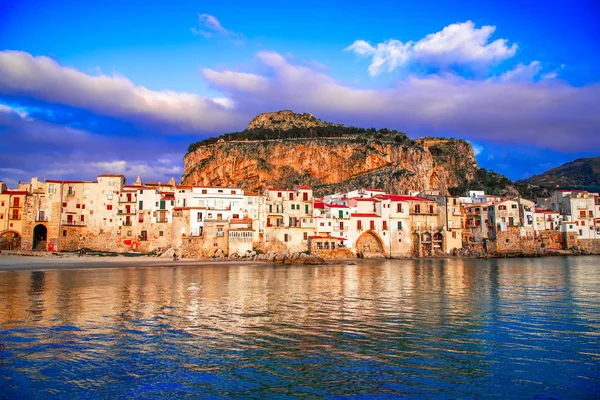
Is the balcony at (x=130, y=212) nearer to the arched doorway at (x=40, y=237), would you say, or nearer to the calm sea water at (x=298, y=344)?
the arched doorway at (x=40, y=237)

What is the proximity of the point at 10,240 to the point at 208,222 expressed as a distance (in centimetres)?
2675

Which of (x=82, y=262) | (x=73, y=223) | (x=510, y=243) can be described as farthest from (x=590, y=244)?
(x=73, y=223)

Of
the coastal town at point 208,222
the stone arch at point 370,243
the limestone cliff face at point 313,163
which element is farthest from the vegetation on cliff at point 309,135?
the stone arch at point 370,243

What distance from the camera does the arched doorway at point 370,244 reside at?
7202cm

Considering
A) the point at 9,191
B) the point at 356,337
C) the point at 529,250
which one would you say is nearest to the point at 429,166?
the point at 529,250

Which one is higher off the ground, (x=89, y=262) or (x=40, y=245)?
(x=40, y=245)

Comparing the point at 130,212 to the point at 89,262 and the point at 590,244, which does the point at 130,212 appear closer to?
the point at 89,262

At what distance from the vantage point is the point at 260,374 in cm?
1294

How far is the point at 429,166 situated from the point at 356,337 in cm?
11466

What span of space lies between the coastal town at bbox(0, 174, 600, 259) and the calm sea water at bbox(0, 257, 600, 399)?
33119 mm

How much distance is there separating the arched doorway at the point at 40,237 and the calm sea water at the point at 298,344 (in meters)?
38.2

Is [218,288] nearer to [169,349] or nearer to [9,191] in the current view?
[169,349]

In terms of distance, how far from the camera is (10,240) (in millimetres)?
62125

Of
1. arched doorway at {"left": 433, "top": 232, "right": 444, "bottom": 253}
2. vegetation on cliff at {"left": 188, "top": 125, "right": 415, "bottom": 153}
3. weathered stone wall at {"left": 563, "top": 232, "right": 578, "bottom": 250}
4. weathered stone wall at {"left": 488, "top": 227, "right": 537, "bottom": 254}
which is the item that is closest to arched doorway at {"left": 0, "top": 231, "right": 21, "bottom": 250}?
arched doorway at {"left": 433, "top": 232, "right": 444, "bottom": 253}
